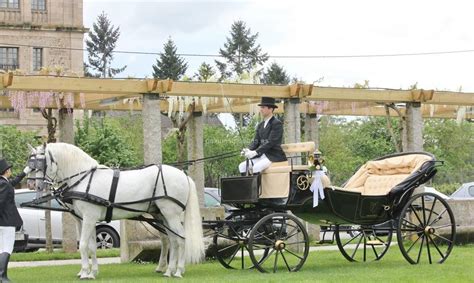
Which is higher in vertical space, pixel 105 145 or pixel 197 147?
pixel 197 147

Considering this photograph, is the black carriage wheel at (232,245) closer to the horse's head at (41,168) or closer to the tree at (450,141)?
the horse's head at (41,168)

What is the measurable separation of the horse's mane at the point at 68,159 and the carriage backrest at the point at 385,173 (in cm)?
496

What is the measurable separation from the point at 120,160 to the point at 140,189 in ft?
84.7

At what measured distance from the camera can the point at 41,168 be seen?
1404 centimetres

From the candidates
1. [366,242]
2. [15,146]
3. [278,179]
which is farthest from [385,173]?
[15,146]

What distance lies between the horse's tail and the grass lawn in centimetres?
34

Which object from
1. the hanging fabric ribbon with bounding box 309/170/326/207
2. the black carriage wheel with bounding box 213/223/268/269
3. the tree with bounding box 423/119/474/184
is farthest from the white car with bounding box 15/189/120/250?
the tree with bounding box 423/119/474/184

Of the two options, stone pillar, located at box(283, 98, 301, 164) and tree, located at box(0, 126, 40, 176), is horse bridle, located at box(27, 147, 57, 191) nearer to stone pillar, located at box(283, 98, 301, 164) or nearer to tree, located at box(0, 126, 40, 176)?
stone pillar, located at box(283, 98, 301, 164)

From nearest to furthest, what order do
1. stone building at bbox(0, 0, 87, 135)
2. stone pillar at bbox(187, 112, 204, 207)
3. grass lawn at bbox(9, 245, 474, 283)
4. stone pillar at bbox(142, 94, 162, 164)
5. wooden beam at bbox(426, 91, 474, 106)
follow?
grass lawn at bbox(9, 245, 474, 283) < stone pillar at bbox(142, 94, 162, 164) < wooden beam at bbox(426, 91, 474, 106) < stone pillar at bbox(187, 112, 204, 207) < stone building at bbox(0, 0, 87, 135)

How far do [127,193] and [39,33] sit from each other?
47.6 meters

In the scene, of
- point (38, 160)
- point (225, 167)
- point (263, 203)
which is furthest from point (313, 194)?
point (225, 167)

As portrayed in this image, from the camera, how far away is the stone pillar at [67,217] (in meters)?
20.1

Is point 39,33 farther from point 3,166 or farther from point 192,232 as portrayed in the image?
point 192,232

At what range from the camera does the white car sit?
73.8 feet
